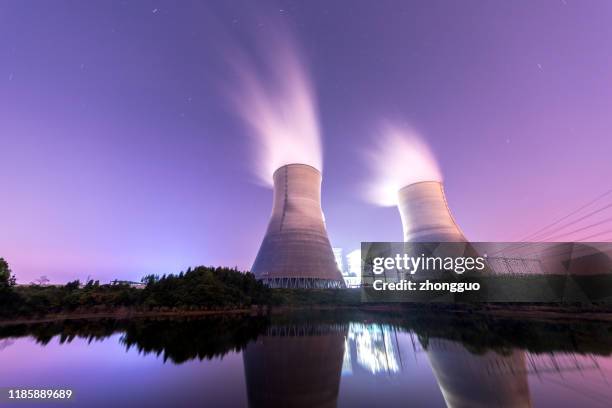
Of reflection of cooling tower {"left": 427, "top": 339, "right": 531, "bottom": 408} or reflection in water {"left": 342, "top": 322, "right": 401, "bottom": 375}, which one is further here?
reflection in water {"left": 342, "top": 322, "right": 401, "bottom": 375}

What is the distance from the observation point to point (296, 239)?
31484 millimetres

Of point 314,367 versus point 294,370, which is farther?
point 314,367

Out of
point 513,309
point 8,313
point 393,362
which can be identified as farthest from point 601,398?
point 8,313

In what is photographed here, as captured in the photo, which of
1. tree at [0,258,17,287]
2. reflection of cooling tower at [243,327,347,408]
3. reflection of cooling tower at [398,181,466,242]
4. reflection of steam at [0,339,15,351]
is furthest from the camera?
reflection of cooling tower at [398,181,466,242]

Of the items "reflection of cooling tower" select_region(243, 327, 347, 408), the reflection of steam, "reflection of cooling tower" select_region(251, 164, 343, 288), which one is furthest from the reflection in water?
"reflection of cooling tower" select_region(251, 164, 343, 288)

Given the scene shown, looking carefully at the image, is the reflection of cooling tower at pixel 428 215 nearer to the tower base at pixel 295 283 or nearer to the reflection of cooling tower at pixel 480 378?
the tower base at pixel 295 283

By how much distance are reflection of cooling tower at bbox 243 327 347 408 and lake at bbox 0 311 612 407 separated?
43 millimetres

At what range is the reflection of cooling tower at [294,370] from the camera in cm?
643

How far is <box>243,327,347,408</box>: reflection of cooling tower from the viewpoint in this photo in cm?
643

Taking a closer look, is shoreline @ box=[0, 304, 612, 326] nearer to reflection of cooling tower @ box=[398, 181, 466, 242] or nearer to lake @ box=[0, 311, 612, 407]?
lake @ box=[0, 311, 612, 407]

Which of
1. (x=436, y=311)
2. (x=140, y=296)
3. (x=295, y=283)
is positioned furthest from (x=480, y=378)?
(x=295, y=283)

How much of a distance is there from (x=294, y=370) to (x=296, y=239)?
2302 centimetres

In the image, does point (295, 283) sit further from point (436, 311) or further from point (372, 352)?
point (372, 352)

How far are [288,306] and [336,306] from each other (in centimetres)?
630
